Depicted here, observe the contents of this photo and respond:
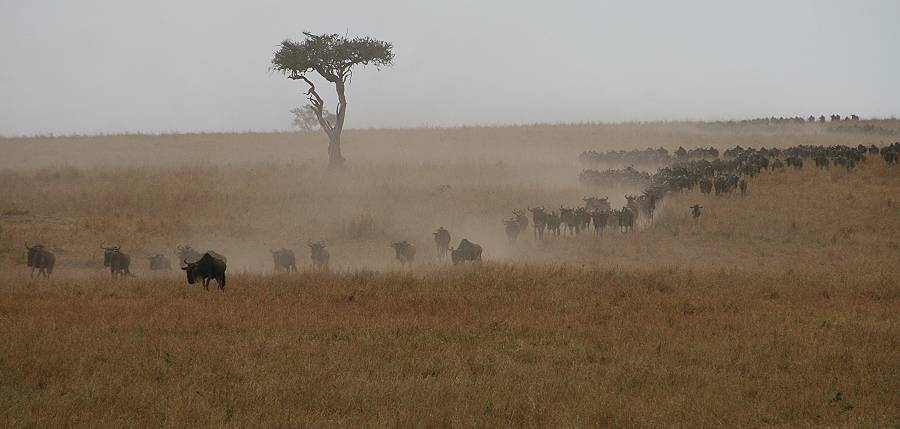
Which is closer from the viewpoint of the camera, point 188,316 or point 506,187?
point 188,316

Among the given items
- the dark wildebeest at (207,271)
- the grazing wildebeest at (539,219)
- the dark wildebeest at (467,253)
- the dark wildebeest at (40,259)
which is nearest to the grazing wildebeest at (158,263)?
the dark wildebeest at (40,259)

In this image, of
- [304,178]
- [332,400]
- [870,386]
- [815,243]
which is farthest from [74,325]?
[304,178]

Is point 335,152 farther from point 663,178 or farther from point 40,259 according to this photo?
point 40,259

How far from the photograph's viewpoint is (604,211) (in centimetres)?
2688

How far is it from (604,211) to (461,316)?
14.2 m

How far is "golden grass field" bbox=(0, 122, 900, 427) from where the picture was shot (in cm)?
893

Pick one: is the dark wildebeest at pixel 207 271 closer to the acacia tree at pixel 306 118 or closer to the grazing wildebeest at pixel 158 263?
the grazing wildebeest at pixel 158 263

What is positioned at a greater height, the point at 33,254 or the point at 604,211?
the point at 604,211

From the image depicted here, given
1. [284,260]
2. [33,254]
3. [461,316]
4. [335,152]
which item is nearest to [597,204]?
[284,260]

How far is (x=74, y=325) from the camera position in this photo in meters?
12.4

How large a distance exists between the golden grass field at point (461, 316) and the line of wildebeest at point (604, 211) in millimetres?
678

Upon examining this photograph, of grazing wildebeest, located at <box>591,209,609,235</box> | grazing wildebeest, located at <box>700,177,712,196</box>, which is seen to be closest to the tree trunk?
grazing wildebeest, located at <box>700,177,712,196</box>

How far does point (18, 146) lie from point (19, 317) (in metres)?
48.7

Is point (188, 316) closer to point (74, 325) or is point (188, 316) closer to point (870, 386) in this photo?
point (74, 325)
